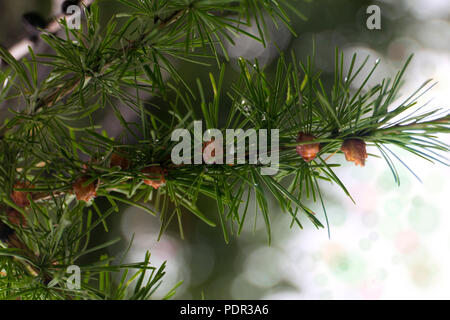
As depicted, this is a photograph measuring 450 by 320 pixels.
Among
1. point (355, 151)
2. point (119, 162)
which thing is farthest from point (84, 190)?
point (355, 151)

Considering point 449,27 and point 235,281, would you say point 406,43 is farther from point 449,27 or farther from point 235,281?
point 235,281

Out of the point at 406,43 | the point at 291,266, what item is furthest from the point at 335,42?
the point at 291,266

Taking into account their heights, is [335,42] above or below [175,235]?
above

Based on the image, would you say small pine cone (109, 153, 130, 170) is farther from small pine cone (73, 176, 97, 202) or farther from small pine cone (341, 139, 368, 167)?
small pine cone (341, 139, 368, 167)

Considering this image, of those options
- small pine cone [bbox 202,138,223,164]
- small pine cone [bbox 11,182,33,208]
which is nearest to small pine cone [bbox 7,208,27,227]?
small pine cone [bbox 11,182,33,208]

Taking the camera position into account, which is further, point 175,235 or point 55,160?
point 175,235

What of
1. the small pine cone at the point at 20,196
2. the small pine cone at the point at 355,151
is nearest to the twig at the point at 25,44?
the small pine cone at the point at 20,196
